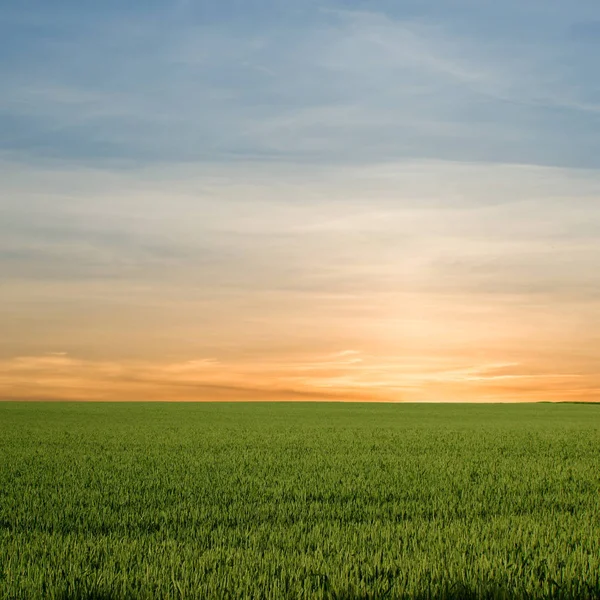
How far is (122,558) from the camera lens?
8.40 m

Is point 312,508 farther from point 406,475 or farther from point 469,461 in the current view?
point 469,461

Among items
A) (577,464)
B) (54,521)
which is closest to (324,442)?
(577,464)

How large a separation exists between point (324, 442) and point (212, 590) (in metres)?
19.2

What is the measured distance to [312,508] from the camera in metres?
12.0

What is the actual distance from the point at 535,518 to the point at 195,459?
10.7m

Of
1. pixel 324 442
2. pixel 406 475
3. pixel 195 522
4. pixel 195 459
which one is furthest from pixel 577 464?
pixel 195 522

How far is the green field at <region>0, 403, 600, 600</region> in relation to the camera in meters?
7.28

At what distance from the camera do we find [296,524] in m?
10.7

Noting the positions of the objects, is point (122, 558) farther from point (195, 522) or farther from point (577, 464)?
point (577, 464)

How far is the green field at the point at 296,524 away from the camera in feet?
23.9

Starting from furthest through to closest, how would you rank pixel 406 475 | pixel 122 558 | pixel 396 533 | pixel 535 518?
1. pixel 406 475
2. pixel 535 518
3. pixel 396 533
4. pixel 122 558

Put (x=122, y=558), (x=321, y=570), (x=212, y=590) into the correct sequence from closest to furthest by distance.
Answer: (x=212, y=590) → (x=321, y=570) → (x=122, y=558)

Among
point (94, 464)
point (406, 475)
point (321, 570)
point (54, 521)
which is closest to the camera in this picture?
point (321, 570)

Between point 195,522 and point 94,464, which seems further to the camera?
point 94,464
